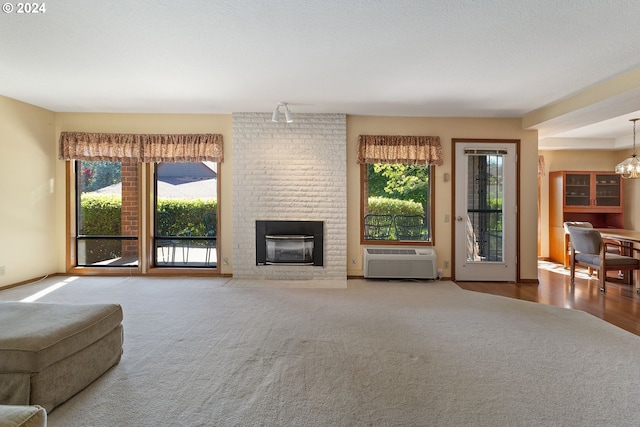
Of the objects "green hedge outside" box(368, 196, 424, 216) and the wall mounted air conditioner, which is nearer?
the wall mounted air conditioner

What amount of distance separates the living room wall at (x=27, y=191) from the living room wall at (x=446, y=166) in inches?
174

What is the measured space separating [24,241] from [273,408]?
4.81 meters

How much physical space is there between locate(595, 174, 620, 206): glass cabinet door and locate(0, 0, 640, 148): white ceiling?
3623mm

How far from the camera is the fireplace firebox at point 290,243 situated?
5238 millimetres

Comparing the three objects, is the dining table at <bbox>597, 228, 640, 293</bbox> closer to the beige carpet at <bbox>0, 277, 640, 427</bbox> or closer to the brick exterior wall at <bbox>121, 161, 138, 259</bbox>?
the beige carpet at <bbox>0, 277, 640, 427</bbox>

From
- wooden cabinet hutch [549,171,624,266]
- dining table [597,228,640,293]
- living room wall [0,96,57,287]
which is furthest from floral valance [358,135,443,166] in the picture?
living room wall [0,96,57,287]

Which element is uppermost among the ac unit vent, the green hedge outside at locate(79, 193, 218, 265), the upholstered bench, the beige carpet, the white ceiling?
the white ceiling

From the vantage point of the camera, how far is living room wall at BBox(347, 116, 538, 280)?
527cm

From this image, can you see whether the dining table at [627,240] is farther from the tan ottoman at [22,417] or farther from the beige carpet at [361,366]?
the tan ottoman at [22,417]

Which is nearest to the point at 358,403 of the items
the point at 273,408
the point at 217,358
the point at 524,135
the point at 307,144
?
the point at 273,408

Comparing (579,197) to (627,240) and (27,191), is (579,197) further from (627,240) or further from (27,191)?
(27,191)

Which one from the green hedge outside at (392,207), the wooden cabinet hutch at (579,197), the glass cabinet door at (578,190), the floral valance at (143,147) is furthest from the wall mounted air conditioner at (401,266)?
the glass cabinet door at (578,190)

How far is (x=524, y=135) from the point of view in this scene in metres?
5.28

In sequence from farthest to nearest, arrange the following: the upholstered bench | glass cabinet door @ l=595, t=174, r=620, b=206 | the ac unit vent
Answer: glass cabinet door @ l=595, t=174, r=620, b=206 < the ac unit vent < the upholstered bench
